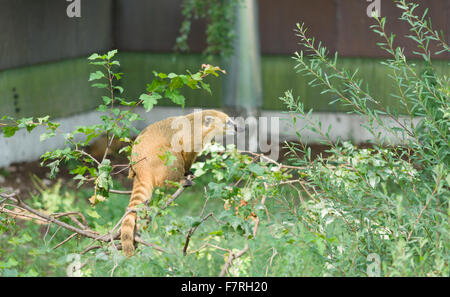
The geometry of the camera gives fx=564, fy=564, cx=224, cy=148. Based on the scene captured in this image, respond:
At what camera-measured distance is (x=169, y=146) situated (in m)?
1.32

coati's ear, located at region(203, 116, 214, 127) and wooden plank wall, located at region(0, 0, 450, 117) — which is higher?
wooden plank wall, located at region(0, 0, 450, 117)

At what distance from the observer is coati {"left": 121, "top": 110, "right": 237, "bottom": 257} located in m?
1.17

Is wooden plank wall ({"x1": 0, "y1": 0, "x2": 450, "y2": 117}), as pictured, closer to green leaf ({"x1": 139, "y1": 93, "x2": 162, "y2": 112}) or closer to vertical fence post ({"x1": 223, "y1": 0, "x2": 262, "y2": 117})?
vertical fence post ({"x1": 223, "y1": 0, "x2": 262, "y2": 117})

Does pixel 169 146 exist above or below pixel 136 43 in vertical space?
below

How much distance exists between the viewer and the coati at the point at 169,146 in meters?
1.17

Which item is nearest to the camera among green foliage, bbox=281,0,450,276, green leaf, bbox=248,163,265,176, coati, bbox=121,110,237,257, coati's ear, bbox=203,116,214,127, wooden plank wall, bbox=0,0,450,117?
green foliage, bbox=281,0,450,276

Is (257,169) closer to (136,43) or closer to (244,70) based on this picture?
(244,70)

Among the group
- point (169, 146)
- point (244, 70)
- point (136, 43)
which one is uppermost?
point (136, 43)

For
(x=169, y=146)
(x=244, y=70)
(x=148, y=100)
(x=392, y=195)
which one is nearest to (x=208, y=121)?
(x=169, y=146)

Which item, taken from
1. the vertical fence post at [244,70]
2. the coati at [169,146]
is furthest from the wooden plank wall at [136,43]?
the coati at [169,146]

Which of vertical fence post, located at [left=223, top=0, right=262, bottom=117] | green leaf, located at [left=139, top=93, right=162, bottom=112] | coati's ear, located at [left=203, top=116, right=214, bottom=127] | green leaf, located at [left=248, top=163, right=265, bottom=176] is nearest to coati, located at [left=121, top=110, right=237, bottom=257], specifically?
coati's ear, located at [left=203, top=116, right=214, bottom=127]

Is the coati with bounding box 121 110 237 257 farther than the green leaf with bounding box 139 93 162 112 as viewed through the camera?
Yes

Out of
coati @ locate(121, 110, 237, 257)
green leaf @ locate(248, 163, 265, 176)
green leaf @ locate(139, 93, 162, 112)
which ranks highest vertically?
green leaf @ locate(139, 93, 162, 112)

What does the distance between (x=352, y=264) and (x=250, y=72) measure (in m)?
2.40
